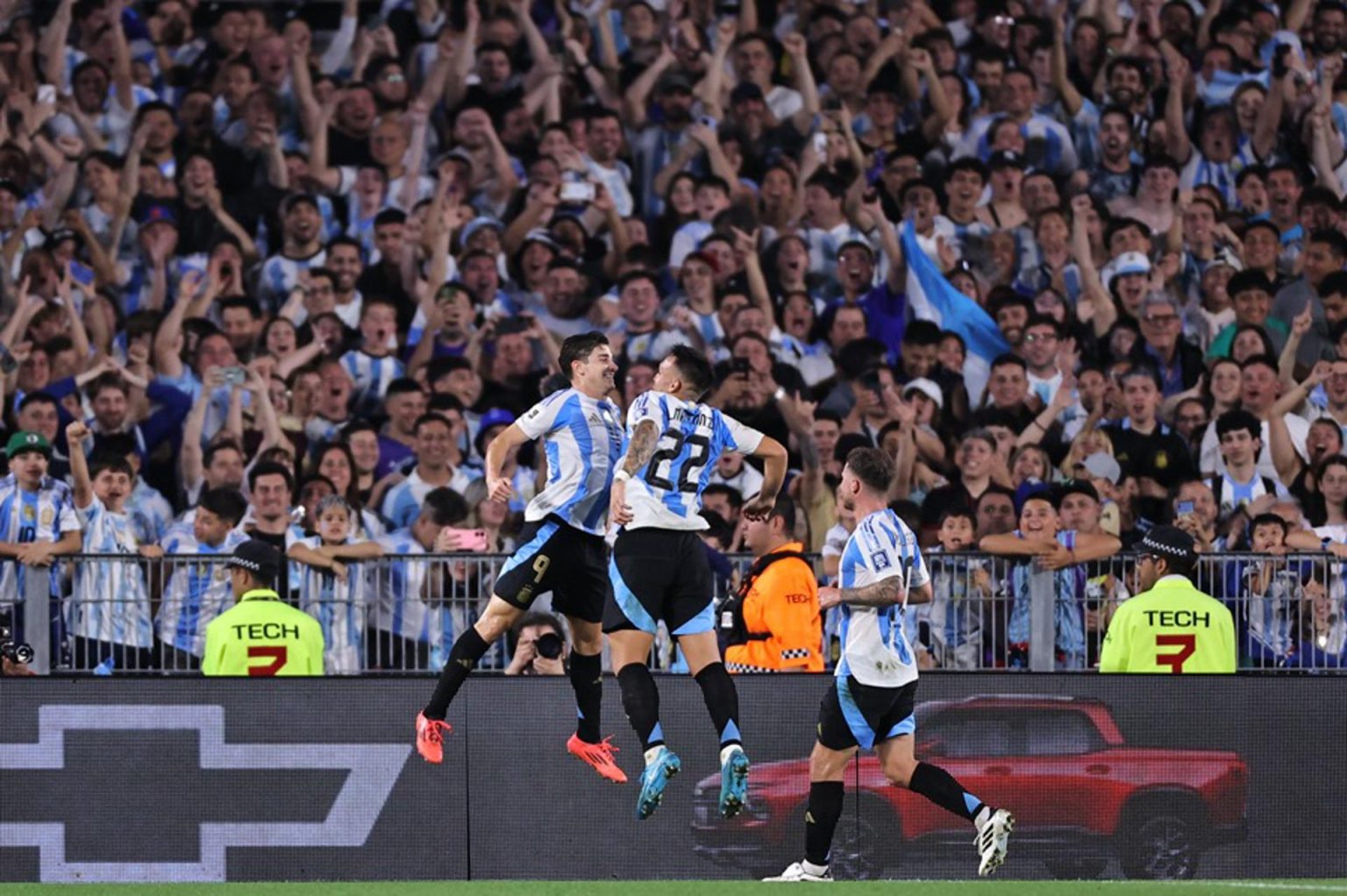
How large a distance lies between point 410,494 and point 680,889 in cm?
601

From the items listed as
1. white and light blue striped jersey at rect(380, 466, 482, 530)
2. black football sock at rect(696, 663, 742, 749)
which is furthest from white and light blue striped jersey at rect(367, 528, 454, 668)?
black football sock at rect(696, 663, 742, 749)

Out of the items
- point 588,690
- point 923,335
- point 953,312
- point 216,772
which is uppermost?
point 953,312

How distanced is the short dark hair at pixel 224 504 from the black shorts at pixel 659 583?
14.3ft

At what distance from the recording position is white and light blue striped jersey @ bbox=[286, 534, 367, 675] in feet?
46.3

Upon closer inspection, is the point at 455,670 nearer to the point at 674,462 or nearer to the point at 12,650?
the point at 674,462

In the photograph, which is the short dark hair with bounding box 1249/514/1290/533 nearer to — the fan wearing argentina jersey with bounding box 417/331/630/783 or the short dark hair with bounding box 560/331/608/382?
the fan wearing argentina jersey with bounding box 417/331/630/783

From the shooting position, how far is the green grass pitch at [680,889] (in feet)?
33.1

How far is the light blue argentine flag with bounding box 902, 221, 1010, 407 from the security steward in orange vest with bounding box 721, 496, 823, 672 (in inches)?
173

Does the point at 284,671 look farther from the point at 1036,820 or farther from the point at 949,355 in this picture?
the point at 949,355

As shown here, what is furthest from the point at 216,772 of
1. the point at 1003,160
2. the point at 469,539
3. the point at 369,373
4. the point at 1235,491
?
the point at 1003,160

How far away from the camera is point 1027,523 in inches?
568

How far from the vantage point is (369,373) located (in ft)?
55.8

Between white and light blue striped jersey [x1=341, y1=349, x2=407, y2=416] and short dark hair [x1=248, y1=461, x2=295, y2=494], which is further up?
white and light blue striped jersey [x1=341, y1=349, x2=407, y2=416]

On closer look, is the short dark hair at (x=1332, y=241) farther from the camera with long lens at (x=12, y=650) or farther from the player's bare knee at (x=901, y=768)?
the camera with long lens at (x=12, y=650)
